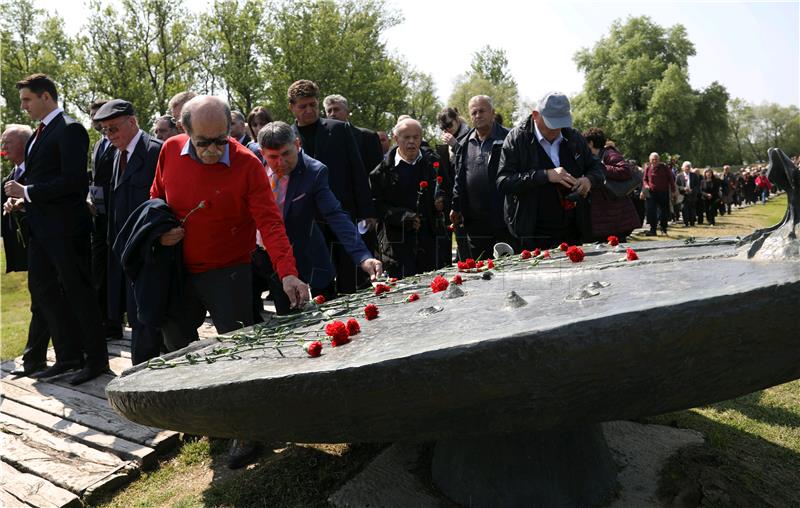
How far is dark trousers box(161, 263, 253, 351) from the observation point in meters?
3.71

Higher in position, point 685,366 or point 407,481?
point 685,366

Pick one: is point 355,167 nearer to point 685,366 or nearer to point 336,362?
point 336,362

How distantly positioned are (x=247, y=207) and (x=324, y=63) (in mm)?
31076

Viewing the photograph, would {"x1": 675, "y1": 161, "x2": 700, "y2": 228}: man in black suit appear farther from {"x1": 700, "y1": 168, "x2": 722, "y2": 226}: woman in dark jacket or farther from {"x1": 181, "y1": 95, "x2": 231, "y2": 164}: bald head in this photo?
{"x1": 181, "y1": 95, "x2": 231, "y2": 164}: bald head

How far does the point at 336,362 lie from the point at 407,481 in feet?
4.67

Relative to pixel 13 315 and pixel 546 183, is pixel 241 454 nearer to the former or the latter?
pixel 546 183

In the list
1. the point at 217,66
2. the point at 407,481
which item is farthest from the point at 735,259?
the point at 217,66

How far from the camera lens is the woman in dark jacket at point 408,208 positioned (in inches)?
220

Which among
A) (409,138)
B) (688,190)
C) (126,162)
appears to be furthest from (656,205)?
(126,162)

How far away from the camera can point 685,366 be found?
1.85 metres

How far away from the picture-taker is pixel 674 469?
3.17 m

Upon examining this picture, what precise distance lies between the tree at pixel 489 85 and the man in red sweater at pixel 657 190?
2815 cm

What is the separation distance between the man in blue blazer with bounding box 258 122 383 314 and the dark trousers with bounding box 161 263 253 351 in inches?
18.5

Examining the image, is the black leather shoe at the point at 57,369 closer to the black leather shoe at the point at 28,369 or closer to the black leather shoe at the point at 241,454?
the black leather shoe at the point at 28,369
